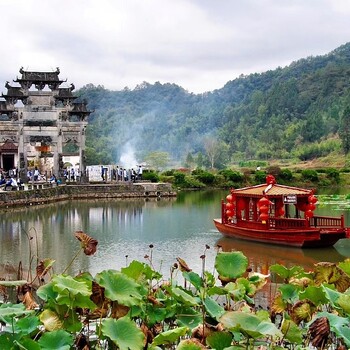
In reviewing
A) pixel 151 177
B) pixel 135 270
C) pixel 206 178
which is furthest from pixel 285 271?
pixel 206 178

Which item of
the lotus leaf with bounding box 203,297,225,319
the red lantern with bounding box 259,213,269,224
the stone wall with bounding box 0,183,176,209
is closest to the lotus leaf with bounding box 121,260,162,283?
the lotus leaf with bounding box 203,297,225,319

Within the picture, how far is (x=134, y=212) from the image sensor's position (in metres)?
27.5

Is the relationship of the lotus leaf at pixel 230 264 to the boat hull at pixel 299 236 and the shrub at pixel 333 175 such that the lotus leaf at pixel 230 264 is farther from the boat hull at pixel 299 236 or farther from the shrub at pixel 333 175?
the shrub at pixel 333 175

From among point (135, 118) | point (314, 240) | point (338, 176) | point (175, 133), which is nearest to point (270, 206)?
point (314, 240)

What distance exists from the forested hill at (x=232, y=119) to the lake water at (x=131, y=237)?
31917 mm

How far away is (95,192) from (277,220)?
18.4 m

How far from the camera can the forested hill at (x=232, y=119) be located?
7069 cm

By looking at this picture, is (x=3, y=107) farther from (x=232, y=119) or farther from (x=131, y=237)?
(x=232, y=119)

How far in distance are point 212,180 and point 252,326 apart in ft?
125

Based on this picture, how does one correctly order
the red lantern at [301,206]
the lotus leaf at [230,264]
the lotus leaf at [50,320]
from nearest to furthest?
1. the lotus leaf at [50,320]
2. the lotus leaf at [230,264]
3. the red lantern at [301,206]

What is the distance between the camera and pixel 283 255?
16.0 m

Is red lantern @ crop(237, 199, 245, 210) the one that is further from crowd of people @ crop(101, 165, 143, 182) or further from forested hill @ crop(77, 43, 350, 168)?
forested hill @ crop(77, 43, 350, 168)

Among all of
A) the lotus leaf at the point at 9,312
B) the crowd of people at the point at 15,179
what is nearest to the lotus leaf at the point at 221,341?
the lotus leaf at the point at 9,312

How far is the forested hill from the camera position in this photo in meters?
70.7
